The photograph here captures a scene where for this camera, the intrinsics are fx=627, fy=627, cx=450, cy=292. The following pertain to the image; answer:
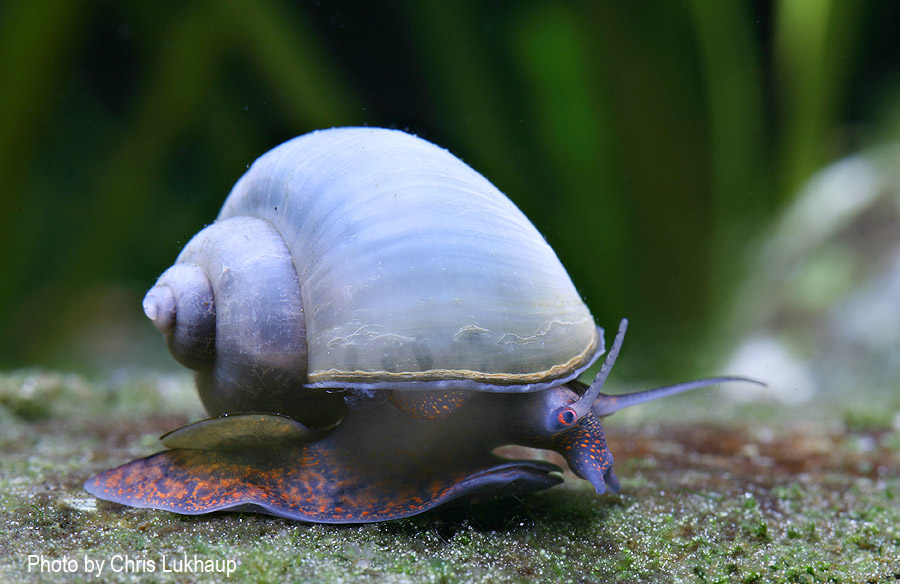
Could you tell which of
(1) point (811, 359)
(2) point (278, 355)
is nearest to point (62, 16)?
(2) point (278, 355)

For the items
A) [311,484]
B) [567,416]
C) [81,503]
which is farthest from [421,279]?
[81,503]

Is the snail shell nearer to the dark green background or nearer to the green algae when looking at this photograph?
the green algae

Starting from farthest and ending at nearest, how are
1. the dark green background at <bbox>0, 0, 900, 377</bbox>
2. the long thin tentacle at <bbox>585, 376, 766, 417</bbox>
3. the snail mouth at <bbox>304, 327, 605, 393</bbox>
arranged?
the dark green background at <bbox>0, 0, 900, 377</bbox> < the long thin tentacle at <bbox>585, 376, 766, 417</bbox> < the snail mouth at <bbox>304, 327, 605, 393</bbox>

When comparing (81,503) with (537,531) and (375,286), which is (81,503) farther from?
(537,531)

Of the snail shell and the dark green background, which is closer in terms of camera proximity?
the snail shell

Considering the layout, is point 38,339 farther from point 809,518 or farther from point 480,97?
point 809,518

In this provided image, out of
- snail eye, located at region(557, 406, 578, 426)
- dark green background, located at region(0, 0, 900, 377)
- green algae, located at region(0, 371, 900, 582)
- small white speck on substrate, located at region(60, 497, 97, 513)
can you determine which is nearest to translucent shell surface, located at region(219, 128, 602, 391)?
snail eye, located at region(557, 406, 578, 426)

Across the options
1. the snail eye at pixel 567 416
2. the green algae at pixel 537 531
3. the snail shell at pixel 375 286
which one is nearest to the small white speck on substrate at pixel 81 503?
the green algae at pixel 537 531
